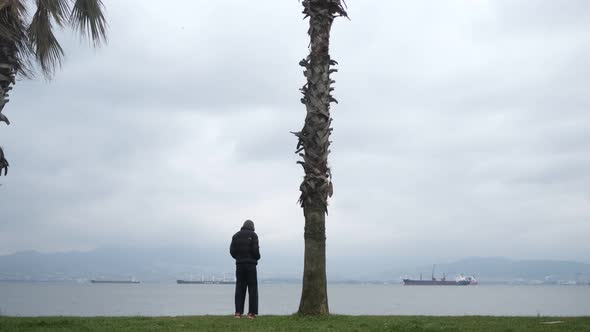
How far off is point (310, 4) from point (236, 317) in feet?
21.1

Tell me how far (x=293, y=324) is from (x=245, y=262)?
224 cm

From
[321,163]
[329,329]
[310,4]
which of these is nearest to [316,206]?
[321,163]

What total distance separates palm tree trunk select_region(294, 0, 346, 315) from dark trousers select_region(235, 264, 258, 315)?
983mm

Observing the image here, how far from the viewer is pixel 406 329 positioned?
1052cm

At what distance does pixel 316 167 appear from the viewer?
12867mm

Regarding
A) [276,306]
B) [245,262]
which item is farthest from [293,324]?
[276,306]

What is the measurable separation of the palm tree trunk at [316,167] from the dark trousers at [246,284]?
0.98m

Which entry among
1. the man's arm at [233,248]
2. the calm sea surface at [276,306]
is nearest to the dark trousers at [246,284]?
the man's arm at [233,248]

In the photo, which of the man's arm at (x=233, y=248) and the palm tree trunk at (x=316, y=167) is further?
the man's arm at (x=233, y=248)

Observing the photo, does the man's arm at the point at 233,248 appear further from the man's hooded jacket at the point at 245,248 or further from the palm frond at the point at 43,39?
the palm frond at the point at 43,39

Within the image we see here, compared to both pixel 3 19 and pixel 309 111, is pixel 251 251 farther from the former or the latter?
pixel 3 19

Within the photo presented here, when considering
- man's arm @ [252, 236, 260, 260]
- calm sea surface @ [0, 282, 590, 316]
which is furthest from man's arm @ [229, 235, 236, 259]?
calm sea surface @ [0, 282, 590, 316]

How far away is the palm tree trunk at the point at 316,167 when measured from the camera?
500 inches

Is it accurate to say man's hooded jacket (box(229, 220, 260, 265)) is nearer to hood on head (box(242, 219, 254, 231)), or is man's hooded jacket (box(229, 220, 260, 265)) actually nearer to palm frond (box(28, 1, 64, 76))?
hood on head (box(242, 219, 254, 231))
